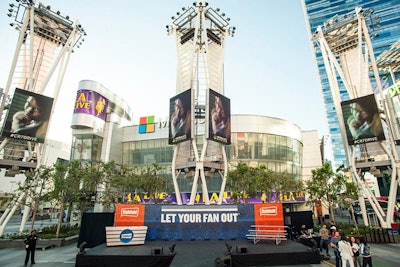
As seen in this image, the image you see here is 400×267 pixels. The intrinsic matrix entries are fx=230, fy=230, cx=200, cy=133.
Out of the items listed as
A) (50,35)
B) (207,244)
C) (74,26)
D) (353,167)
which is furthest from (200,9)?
(207,244)

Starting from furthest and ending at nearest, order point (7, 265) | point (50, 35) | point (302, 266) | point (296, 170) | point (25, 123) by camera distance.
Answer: point (296, 170) < point (50, 35) < point (25, 123) < point (7, 265) < point (302, 266)

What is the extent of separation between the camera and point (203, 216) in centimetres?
1722

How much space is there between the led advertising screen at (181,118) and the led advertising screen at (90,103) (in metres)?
26.9

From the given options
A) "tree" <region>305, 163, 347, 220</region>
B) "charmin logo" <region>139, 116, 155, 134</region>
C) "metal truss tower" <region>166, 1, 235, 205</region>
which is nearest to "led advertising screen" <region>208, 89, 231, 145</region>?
"metal truss tower" <region>166, 1, 235, 205</region>

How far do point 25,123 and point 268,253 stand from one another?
2949 centimetres

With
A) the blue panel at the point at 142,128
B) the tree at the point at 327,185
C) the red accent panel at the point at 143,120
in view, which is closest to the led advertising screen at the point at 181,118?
the tree at the point at 327,185

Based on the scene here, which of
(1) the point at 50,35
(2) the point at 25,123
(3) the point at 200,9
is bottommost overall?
(2) the point at 25,123

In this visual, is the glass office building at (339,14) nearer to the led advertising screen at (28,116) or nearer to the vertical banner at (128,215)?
the led advertising screen at (28,116)

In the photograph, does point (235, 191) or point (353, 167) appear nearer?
point (353, 167)

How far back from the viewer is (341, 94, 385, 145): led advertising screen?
27344 mm

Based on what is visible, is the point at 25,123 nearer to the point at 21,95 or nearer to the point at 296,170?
the point at 21,95

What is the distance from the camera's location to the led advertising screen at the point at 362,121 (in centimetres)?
2734

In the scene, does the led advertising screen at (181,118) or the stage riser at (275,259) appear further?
the led advertising screen at (181,118)

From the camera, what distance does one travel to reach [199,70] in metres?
36.7
